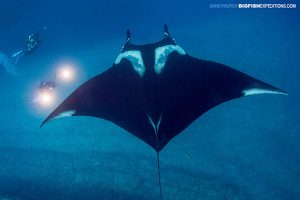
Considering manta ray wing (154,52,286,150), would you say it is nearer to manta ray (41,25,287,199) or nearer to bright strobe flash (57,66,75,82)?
manta ray (41,25,287,199)

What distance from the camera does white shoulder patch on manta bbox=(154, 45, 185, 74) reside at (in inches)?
164

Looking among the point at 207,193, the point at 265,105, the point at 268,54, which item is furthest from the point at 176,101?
the point at 268,54

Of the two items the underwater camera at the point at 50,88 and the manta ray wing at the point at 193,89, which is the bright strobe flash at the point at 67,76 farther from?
the manta ray wing at the point at 193,89

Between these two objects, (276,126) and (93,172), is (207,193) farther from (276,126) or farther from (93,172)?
(276,126)

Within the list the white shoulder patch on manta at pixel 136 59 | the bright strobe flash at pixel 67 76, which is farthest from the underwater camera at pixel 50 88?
the white shoulder patch on manta at pixel 136 59

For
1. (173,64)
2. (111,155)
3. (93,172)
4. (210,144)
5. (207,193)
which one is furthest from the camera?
(210,144)

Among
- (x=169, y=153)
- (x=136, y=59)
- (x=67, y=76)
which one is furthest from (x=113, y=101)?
(x=67, y=76)

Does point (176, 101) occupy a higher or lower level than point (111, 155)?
higher

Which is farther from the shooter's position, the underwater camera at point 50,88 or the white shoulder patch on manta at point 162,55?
the underwater camera at point 50,88

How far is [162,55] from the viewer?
14.3 ft

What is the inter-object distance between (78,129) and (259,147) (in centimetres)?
735

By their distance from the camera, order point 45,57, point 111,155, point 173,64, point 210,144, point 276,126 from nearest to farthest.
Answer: point 173,64
point 111,155
point 210,144
point 276,126
point 45,57

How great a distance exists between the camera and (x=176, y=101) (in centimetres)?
373

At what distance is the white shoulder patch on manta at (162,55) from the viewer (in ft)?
13.7
